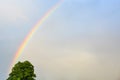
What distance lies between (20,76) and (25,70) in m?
2.53

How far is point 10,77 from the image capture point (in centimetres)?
13375

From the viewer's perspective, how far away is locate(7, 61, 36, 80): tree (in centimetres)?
13051

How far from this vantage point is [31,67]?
13338cm

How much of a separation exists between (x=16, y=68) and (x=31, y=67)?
4.14 m

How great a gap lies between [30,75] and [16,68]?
459 centimetres

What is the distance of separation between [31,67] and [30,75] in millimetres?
3301

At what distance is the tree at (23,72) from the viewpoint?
130512mm

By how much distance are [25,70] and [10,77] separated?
502 cm

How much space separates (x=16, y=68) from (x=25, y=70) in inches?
100

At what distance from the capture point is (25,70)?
132000 millimetres

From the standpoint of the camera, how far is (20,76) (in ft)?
428

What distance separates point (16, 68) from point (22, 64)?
1.96m

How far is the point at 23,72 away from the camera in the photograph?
132 meters
